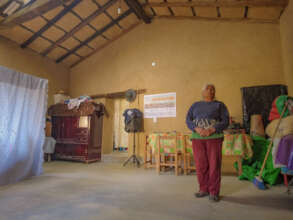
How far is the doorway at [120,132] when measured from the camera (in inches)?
325

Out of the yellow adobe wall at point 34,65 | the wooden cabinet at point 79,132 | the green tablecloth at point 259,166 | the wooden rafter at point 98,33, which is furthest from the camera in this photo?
the wooden rafter at point 98,33

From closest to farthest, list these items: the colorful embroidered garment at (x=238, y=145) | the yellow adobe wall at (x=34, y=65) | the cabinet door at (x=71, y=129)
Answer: the colorful embroidered garment at (x=238, y=145)
the cabinet door at (x=71, y=129)
the yellow adobe wall at (x=34, y=65)

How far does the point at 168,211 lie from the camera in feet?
6.04

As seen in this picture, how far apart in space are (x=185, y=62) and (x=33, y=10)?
13.7ft

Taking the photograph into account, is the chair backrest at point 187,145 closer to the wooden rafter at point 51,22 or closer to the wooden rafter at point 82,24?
the wooden rafter at point 82,24

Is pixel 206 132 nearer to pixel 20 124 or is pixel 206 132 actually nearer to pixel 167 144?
pixel 167 144

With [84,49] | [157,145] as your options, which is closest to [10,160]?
[157,145]

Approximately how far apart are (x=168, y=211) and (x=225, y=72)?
4405mm

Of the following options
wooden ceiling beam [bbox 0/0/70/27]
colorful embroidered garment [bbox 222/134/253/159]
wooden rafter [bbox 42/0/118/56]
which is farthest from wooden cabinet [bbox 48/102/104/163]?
colorful embroidered garment [bbox 222/134/253/159]

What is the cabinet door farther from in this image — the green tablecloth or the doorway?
the green tablecloth

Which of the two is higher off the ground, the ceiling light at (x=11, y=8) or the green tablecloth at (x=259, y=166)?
the ceiling light at (x=11, y=8)

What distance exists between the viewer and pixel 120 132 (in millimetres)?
8367

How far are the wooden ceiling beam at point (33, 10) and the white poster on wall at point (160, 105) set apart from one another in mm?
3442

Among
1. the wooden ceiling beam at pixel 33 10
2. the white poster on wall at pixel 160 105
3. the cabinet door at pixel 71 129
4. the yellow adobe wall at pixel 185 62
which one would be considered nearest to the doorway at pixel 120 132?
the yellow adobe wall at pixel 185 62
